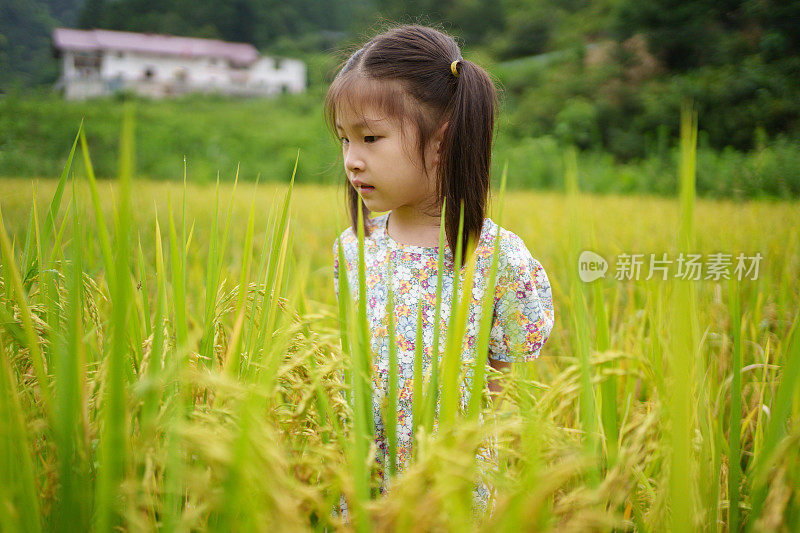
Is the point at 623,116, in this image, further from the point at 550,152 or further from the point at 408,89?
the point at 408,89

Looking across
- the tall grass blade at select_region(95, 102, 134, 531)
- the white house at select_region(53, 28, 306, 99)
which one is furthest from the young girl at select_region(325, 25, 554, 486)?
the white house at select_region(53, 28, 306, 99)

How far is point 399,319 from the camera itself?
854 mm

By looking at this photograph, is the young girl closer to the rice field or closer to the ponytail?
the ponytail

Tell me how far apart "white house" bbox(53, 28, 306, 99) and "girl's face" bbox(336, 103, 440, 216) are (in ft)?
33.8

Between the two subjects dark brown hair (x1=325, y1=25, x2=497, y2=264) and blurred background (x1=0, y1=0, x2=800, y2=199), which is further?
blurred background (x1=0, y1=0, x2=800, y2=199)

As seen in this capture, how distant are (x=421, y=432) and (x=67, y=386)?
0.84ft

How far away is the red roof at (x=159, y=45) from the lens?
41.9 ft

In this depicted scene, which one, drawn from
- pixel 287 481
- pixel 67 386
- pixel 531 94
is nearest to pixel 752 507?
pixel 287 481

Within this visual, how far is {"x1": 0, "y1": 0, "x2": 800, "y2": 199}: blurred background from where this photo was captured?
302 cm
